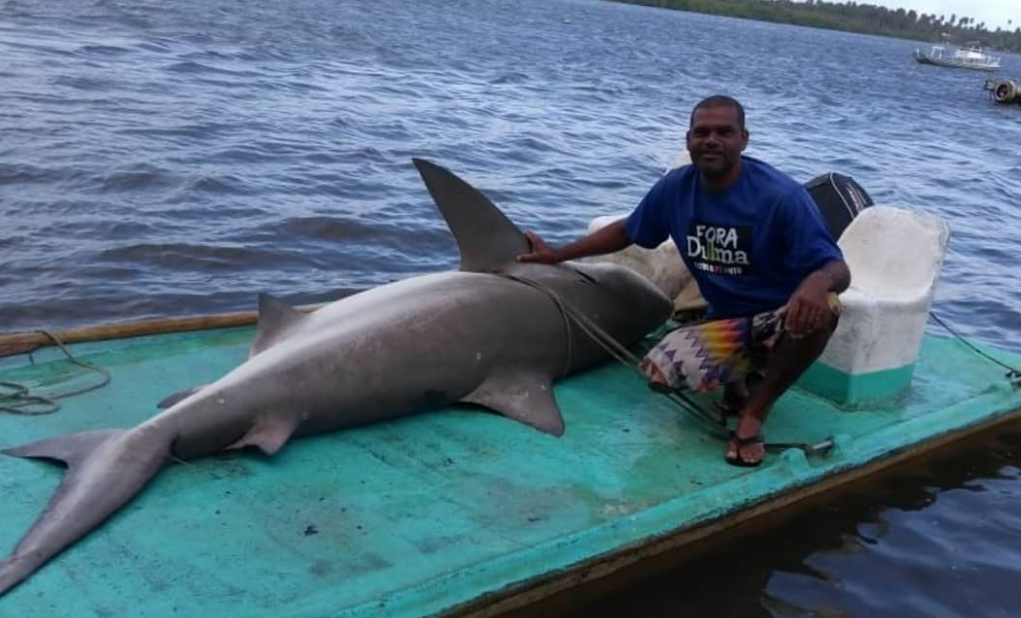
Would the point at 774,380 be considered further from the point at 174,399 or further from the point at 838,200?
the point at 174,399

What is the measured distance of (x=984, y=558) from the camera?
560cm

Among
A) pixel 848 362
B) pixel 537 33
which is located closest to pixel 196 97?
pixel 848 362

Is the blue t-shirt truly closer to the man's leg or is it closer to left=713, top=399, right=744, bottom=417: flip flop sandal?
the man's leg

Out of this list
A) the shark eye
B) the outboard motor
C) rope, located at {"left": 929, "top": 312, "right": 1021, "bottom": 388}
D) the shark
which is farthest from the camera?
the outboard motor

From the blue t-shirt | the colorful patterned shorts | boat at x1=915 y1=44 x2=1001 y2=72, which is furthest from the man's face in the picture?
boat at x1=915 y1=44 x2=1001 y2=72

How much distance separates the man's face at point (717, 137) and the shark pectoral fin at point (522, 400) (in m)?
1.30

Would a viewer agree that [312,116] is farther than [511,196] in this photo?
Yes

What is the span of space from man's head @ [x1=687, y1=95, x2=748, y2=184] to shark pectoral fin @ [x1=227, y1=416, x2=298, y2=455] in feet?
6.98

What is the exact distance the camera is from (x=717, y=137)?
4.89 metres

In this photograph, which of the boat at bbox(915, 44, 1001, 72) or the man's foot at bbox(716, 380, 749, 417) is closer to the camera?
the man's foot at bbox(716, 380, 749, 417)

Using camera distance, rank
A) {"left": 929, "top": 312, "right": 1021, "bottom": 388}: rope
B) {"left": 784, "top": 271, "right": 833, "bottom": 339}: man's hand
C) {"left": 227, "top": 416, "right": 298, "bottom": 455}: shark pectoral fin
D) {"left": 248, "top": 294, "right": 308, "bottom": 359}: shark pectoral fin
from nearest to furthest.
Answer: {"left": 227, "top": 416, "right": 298, "bottom": 455}: shark pectoral fin, {"left": 784, "top": 271, "right": 833, "bottom": 339}: man's hand, {"left": 248, "top": 294, "right": 308, "bottom": 359}: shark pectoral fin, {"left": 929, "top": 312, "right": 1021, "bottom": 388}: rope

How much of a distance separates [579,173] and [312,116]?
4.69m

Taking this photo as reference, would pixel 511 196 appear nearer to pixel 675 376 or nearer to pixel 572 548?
pixel 675 376

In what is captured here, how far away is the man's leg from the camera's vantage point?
4.93m
